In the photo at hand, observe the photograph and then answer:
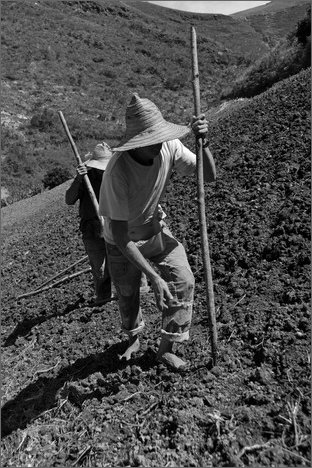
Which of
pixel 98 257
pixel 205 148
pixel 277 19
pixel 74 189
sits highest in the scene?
pixel 205 148

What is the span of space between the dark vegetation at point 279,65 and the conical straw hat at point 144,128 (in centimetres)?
844

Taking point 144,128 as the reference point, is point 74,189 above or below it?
below

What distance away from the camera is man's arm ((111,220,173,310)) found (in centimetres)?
246

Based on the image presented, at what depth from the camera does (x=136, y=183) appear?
253 centimetres

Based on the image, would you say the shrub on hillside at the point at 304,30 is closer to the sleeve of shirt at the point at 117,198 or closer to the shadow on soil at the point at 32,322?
the shadow on soil at the point at 32,322

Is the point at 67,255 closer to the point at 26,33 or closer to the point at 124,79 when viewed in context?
the point at 124,79

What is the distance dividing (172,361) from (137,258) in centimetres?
70

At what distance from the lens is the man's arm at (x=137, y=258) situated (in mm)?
2457

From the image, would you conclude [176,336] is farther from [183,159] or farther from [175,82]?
[175,82]

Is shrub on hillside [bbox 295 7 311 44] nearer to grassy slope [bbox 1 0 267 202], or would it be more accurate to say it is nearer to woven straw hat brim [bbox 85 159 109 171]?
grassy slope [bbox 1 0 267 202]

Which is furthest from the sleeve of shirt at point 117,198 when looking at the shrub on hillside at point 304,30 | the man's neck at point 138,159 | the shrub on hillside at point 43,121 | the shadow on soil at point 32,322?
the shrub on hillside at point 43,121

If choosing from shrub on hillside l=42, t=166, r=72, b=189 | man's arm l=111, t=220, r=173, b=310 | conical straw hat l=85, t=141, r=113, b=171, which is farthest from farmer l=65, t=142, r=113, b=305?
shrub on hillside l=42, t=166, r=72, b=189

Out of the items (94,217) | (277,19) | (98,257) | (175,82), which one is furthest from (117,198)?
(277,19)

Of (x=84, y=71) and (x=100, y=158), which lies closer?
(x=100, y=158)
